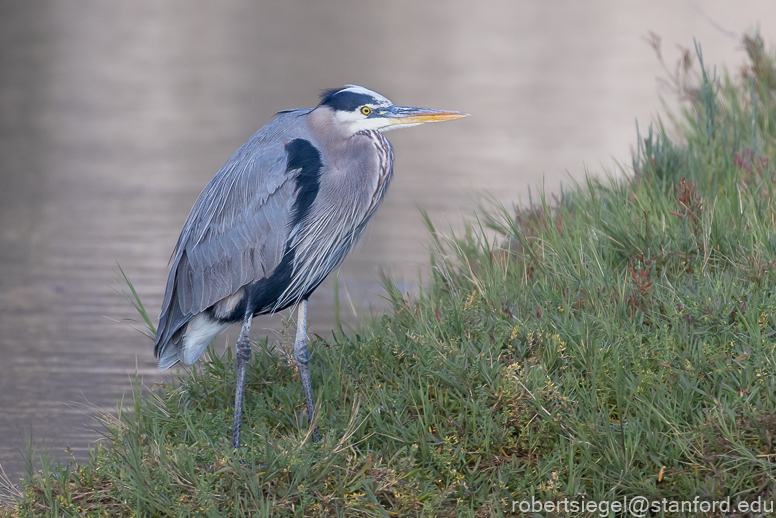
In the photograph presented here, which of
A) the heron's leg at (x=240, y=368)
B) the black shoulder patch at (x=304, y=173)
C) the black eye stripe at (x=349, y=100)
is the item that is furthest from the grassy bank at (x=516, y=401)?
the black eye stripe at (x=349, y=100)

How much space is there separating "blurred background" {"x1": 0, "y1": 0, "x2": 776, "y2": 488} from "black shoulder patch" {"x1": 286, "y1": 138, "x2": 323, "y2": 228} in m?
1.09

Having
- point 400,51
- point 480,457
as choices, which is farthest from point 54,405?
point 400,51

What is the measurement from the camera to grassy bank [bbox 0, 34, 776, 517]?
3.69m

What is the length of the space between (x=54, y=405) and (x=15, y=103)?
9.05m

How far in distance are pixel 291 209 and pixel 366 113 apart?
0.54m

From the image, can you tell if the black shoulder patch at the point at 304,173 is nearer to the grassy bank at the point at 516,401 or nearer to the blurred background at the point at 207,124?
the grassy bank at the point at 516,401

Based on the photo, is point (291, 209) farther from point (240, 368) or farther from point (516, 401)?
point (516, 401)

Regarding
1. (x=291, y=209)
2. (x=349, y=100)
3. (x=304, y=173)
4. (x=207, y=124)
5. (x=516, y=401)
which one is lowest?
(x=516, y=401)

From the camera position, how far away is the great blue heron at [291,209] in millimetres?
4207

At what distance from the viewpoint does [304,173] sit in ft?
13.7

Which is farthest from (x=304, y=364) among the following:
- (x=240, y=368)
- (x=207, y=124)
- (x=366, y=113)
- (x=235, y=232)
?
(x=207, y=124)

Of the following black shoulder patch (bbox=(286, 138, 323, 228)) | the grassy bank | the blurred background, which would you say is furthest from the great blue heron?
the blurred background

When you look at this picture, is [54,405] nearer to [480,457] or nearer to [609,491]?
[480,457]

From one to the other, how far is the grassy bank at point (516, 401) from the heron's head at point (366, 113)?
3.10ft
